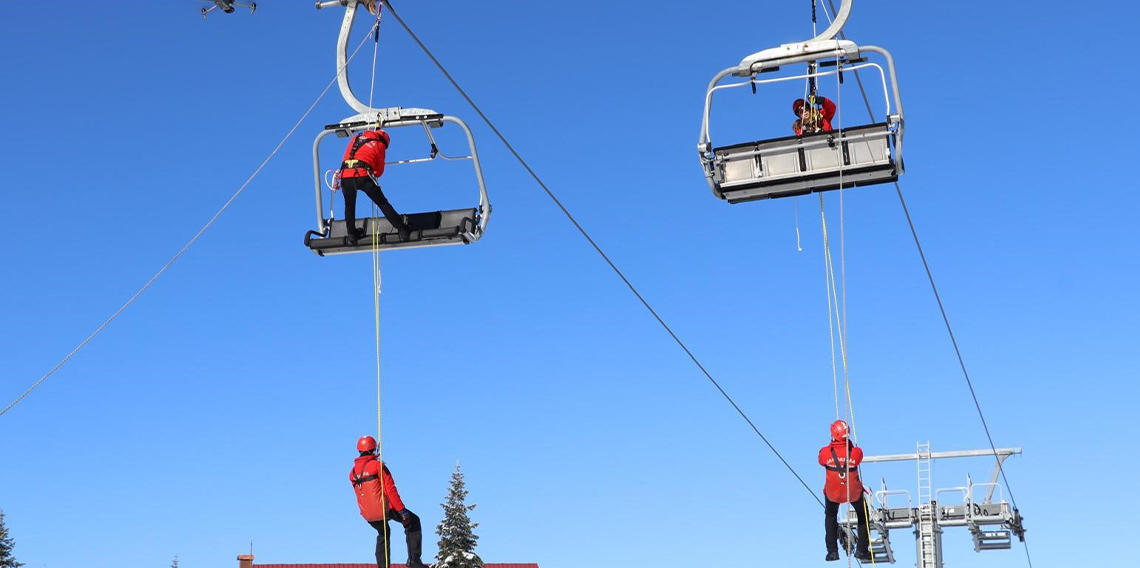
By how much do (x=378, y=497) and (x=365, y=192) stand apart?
323 centimetres

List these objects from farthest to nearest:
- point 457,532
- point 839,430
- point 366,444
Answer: point 457,532, point 839,430, point 366,444

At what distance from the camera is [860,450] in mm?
14086

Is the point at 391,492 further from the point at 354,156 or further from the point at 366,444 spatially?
the point at 354,156

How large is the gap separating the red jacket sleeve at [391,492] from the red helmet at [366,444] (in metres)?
0.22

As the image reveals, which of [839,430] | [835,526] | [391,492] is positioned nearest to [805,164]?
[839,430]

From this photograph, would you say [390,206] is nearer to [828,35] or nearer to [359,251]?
[359,251]

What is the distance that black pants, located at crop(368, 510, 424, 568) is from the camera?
42.4 ft

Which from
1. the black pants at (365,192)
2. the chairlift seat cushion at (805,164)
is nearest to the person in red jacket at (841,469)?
the chairlift seat cushion at (805,164)

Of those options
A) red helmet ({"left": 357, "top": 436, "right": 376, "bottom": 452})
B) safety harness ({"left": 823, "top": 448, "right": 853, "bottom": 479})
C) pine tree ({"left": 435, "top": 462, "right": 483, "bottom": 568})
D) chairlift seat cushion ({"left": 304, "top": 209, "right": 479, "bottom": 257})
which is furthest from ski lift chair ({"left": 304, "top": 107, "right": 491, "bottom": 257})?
pine tree ({"left": 435, "top": 462, "right": 483, "bottom": 568})

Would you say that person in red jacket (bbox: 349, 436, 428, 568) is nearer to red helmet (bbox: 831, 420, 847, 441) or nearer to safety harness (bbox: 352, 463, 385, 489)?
safety harness (bbox: 352, 463, 385, 489)

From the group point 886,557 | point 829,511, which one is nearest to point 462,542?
point 886,557

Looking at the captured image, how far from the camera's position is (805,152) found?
13.7m

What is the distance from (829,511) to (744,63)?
4.76 meters

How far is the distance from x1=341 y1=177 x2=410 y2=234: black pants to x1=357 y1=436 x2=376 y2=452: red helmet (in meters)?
2.52
